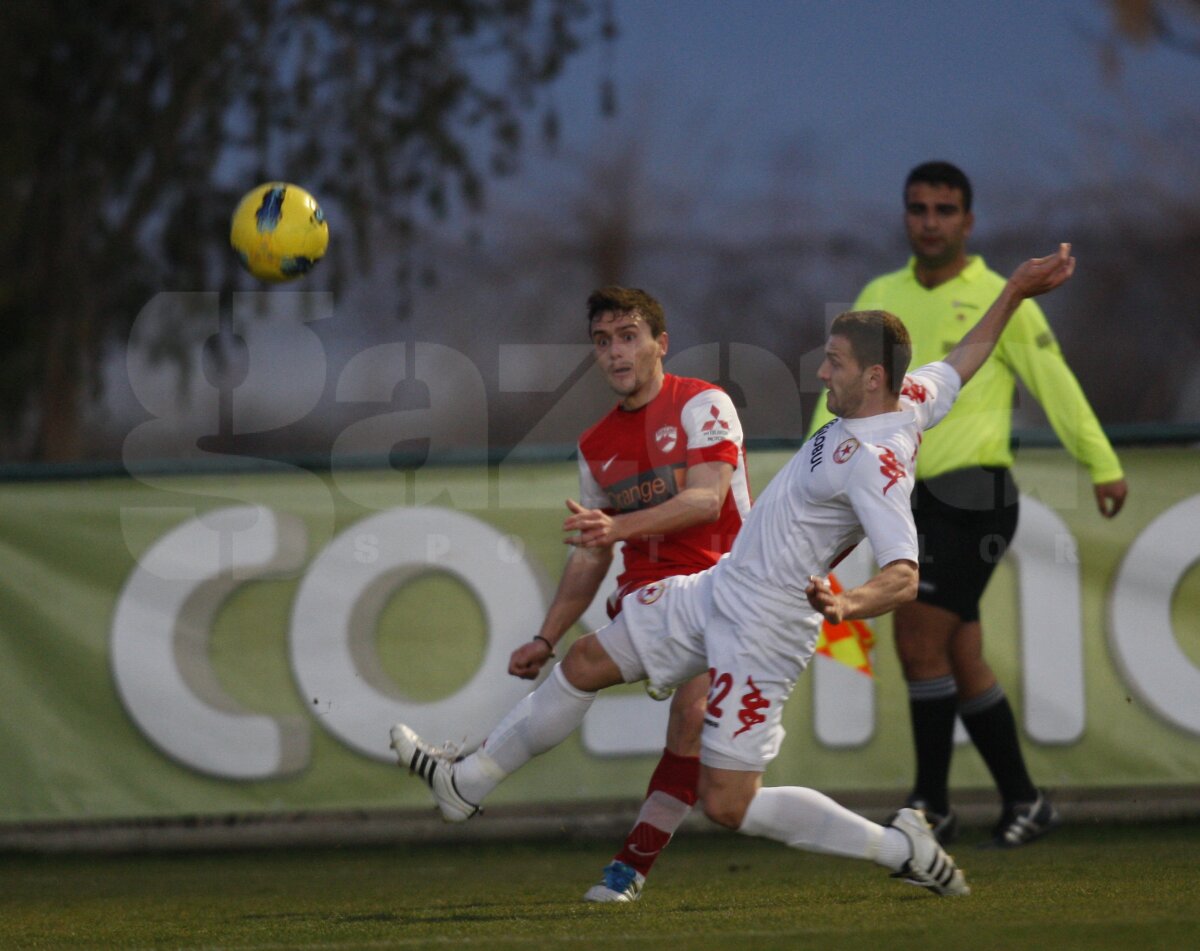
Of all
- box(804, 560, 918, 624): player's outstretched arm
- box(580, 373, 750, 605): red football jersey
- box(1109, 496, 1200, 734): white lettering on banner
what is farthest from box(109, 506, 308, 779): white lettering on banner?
box(1109, 496, 1200, 734): white lettering on banner

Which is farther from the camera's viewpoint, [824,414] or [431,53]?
[431,53]

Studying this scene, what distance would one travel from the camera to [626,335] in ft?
18.4

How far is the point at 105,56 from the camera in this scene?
13914 mm

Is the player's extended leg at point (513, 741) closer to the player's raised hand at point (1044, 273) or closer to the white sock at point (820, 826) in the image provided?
the white sock at point (820, 826)

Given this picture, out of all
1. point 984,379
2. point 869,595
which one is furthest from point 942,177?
point 869,595

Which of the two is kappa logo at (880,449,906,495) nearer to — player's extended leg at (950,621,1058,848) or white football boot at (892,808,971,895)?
white football boot at (892,808,971,895)

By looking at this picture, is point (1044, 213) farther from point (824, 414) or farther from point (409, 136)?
point (824, 414)

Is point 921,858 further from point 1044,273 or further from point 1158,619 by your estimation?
point 1158,619

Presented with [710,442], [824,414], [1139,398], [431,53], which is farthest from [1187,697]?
[431,53]

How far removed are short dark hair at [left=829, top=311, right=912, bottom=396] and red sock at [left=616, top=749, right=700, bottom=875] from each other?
1.41 m

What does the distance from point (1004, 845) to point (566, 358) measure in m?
7.41

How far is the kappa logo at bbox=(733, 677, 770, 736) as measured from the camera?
492 centimetres

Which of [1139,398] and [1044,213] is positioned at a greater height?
[1044,213]

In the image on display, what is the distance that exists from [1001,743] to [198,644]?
10.6ft
